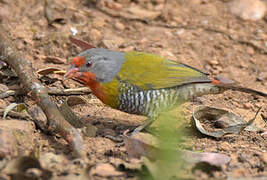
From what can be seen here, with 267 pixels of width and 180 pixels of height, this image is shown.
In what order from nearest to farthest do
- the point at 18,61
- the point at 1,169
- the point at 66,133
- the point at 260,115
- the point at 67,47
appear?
1. the point at 1,169
2. the point at 66,133
3. the point at 18,61
4. the point at 260,115
5. the point at 67,47

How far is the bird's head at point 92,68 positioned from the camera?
4.88 metres

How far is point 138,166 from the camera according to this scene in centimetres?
379

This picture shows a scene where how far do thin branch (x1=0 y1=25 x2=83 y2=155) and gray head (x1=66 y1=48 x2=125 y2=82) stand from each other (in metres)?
0.49

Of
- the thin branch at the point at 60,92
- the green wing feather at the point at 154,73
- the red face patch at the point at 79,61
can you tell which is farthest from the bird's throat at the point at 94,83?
the thin branch at the point at 60,92

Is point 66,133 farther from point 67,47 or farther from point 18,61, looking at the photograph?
point 67,47

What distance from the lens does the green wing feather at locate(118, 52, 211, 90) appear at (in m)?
4.94

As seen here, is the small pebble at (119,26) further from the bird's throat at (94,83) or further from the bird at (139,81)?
the bird's throat at (94,83)

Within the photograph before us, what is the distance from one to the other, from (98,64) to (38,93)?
0.75m

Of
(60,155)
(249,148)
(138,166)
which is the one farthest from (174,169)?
(249,148)

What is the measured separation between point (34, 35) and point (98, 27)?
114cm

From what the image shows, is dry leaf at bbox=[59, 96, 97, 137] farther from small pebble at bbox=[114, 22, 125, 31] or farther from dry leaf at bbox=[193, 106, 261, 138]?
small pebble at bbox=[114, 22, 125, 31]

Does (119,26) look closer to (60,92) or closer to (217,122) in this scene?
(60,92)

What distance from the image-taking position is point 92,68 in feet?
16.1

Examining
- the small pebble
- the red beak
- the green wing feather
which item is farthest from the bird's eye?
the small pebble
